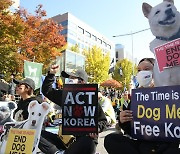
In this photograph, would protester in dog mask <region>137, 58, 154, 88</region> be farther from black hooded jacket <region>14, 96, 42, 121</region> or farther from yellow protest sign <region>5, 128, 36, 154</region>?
black hooded jacket <region>14, 96, 42, 121</region>

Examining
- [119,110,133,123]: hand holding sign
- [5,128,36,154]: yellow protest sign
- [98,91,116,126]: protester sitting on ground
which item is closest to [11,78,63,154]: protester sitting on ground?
[5,128,36,154]: yellow protest sign

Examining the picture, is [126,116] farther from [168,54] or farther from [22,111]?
[22,111]

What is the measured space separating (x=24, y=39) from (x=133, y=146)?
1432 cm

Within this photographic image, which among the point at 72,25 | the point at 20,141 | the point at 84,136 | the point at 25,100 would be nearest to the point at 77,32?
the point at 72,25

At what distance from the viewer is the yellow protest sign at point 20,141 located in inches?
123

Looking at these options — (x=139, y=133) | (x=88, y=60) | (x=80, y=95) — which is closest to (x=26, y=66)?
(x=80, y=95)

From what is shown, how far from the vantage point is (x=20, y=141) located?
127 inches

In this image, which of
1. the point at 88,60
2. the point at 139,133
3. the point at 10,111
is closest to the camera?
the point at 139,133

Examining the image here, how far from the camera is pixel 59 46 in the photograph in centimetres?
Result: 1830

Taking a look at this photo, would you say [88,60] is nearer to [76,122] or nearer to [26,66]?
[26,66]

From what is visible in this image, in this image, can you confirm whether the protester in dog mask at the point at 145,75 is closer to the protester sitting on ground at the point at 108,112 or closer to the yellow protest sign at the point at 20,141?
the protester sitting on ground at the point at 108,112

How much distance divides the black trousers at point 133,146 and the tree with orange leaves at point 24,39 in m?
12.6

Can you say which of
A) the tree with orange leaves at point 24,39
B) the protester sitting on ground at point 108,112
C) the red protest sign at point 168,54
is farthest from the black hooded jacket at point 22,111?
the tree with orange leaves at point 24,39

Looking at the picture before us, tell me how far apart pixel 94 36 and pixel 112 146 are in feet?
218
